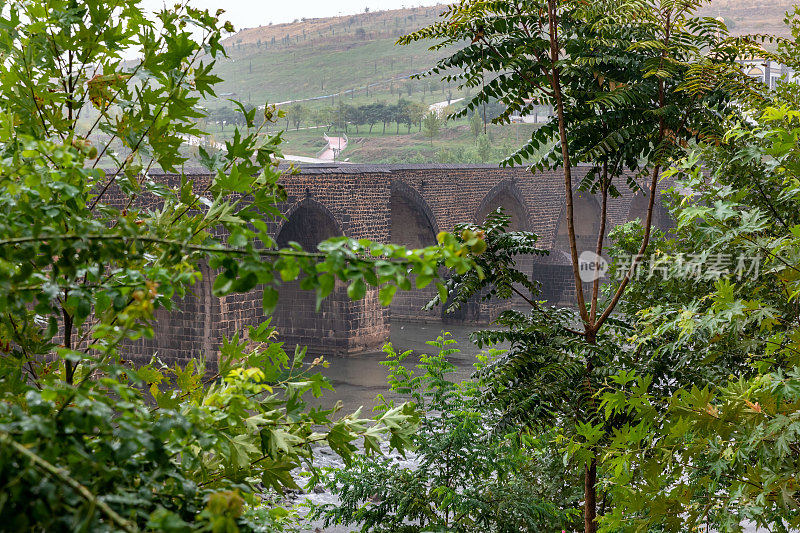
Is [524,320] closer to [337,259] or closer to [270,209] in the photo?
[270,209]

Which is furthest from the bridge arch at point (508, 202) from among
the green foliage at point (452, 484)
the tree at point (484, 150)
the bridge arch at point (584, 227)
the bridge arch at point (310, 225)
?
the green foliage at point (452, 484)

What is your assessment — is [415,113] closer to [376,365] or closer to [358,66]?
[358,66]

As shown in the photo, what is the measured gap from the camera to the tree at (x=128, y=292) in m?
1.20

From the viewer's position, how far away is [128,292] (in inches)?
63.5

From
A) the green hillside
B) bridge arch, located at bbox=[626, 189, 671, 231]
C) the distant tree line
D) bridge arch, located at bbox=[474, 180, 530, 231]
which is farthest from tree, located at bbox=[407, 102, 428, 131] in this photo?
bridge arch, located at bbox=[474, 180, 530, 231]

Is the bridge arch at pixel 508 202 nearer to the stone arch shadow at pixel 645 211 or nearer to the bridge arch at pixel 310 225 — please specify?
the bridge arch at pixel 310 225

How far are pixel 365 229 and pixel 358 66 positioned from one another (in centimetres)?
7885

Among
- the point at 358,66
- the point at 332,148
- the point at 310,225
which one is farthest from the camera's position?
the point at 358,66

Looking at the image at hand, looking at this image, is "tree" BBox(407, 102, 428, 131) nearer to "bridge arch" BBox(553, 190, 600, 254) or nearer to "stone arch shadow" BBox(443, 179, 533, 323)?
"bridge arch" BBox(553, 190, 600, 254)

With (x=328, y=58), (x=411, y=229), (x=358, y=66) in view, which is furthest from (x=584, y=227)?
(x=328, y=58)

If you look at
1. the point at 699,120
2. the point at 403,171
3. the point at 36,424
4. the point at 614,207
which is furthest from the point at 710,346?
the point at 614,207

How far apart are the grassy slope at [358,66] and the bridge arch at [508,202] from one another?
28.1 m

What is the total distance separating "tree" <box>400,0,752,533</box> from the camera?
3.93 meters

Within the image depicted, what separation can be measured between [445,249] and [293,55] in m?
108
